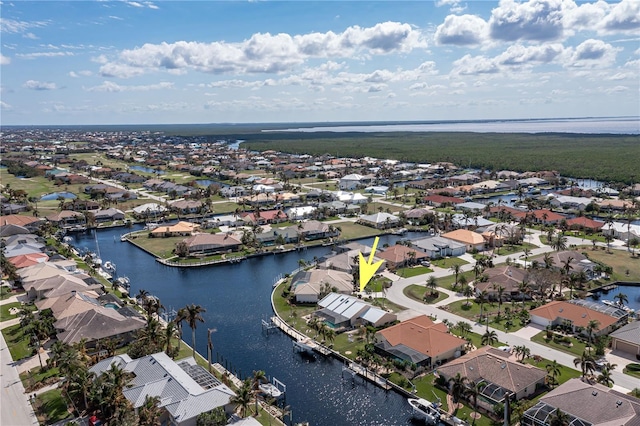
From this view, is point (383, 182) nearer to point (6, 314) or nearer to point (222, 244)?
point (222, 244)

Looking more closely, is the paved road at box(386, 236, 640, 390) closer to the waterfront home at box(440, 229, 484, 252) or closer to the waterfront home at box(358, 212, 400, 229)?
the waterfront home at box(440, 229, 484, 252)

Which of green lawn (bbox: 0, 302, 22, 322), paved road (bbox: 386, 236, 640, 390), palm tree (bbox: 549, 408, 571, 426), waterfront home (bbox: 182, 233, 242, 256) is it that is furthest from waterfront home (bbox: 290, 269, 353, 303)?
green lawn (bbox: 0, 302, 22, 322)

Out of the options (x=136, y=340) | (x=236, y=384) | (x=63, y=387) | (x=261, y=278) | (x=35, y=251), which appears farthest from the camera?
(x=35, y=251)

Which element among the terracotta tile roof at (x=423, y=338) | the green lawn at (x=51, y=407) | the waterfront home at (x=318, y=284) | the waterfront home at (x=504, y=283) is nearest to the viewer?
the green lawn at (x=51, y=407)

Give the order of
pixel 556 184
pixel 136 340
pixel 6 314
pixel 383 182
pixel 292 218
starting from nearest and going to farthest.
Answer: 1. pixel 136 340
2. pixel 6 314
3. pixel 292 218
4. pixel 556 184
5. pixel 383 182

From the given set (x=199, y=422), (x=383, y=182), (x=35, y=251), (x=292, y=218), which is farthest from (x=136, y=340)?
(x=383, y=182)

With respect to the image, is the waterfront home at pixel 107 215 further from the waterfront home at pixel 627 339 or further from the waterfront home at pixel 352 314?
the waterfront home at pixel 627 339

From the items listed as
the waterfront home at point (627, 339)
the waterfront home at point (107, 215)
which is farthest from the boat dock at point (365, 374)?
the waterfront home at point (107, 215)
